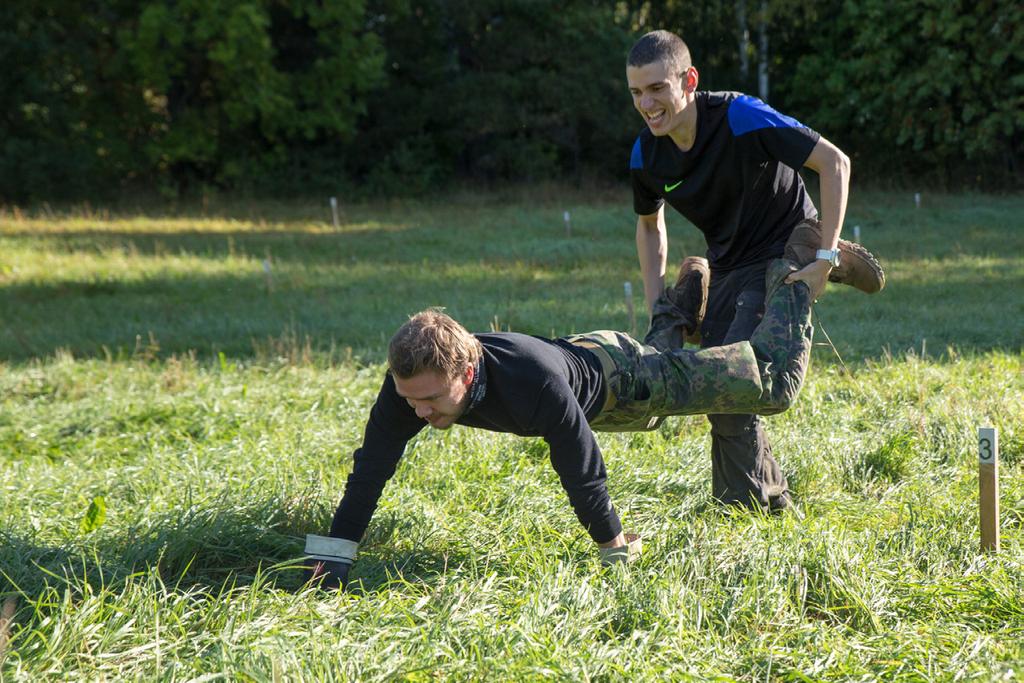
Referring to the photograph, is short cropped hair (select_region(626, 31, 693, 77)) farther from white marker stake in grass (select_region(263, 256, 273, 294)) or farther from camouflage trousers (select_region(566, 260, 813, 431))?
white marker stake in grass (select_region(263, 256, 273, 294))

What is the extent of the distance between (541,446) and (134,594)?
273 cm

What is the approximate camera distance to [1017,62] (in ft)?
91.7

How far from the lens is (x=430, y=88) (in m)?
34.2

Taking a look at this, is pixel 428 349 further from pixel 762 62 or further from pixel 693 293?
pixel 762 62

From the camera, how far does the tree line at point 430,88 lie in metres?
29.3

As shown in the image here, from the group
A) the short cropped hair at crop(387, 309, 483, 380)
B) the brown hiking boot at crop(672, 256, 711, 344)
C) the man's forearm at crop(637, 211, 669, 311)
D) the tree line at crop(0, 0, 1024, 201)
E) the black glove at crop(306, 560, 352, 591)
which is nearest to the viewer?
the short cropped hair at crop(387, 309, 483, 380)

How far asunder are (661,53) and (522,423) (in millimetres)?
1937

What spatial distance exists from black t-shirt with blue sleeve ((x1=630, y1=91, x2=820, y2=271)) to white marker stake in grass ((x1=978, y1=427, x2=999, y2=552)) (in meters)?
1.41

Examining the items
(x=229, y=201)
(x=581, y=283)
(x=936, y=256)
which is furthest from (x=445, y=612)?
(x=229, y=201)

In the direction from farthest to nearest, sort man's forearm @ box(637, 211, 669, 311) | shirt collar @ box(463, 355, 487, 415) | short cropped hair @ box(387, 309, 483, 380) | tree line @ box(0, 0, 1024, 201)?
tree line @ box(0, 0, 1024, 201), man's forearm @ box(637, 211, 669, 311), shirt collar @ box(463, 355, 487, 415), short cropped hair @ box(387, 309, 483, 380)

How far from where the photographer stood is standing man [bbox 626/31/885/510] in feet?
16.1

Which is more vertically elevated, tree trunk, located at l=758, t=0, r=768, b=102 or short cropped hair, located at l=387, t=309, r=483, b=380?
tree trunk, located at l=758, t=0, r=768, b=102

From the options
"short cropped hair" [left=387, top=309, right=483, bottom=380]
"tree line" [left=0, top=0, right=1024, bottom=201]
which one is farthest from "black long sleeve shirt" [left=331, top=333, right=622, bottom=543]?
"tree line" [left=0, top=0, right=1024, bottom=201]

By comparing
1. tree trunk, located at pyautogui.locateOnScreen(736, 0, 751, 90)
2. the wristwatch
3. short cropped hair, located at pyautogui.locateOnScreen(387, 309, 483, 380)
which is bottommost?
short cropped hair, located at pyautogui.locateOnScreen(387, 309, 483, 380)
